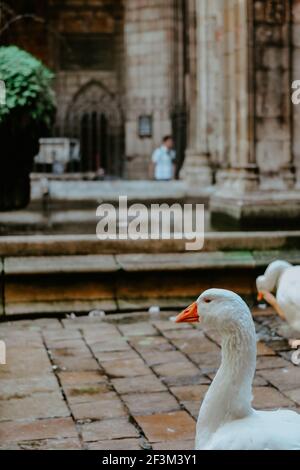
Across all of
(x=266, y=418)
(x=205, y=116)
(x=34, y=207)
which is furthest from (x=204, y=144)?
(x=266, y=418)

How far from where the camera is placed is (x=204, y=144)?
14.4m

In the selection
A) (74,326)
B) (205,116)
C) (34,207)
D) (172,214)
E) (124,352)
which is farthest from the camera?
(205,116)

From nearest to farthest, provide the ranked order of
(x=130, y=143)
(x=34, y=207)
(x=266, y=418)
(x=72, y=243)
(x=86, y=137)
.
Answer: (x=266, y=418) < (x=72, y=243) < (x=34, y=207) < (x=130, y=143) < (x=86, y=137)

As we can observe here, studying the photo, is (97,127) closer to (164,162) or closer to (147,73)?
(147,73)

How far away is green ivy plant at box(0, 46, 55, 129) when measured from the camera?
813 cm

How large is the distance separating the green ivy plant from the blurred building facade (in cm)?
189

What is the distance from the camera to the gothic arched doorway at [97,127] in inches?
967

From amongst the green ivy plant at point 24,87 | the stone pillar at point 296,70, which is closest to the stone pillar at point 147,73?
the stone pillar at point 296,70

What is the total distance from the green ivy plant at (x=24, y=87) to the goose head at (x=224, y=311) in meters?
5.46

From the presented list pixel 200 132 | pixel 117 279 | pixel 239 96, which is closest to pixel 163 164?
pixel 200 132

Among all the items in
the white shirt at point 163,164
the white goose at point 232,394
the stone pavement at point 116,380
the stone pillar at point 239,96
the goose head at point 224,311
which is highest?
the stone pillar at point 239,96

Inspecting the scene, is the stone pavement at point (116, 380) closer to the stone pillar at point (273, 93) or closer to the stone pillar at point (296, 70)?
the stone pillar at point (273, 93)
